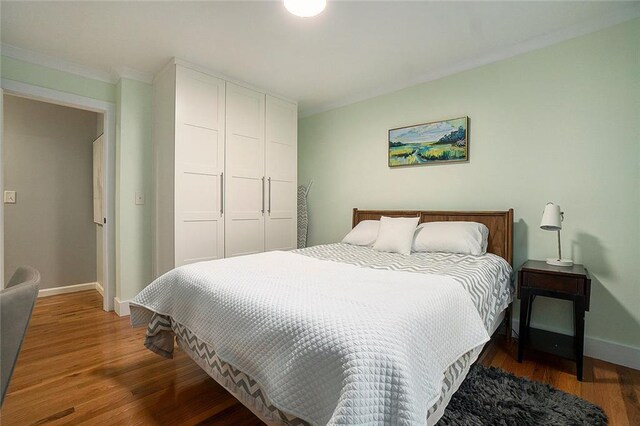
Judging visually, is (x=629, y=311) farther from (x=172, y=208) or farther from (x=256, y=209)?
(x=172, y=208)

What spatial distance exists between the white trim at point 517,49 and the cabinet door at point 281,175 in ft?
2.77

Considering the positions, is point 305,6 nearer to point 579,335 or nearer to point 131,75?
point 131,75

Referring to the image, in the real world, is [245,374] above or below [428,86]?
below

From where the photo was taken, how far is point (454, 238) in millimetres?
2406

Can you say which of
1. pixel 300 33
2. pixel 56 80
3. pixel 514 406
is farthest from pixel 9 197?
pixel 514 406

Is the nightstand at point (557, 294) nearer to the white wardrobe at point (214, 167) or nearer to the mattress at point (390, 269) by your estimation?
the mattress at point (390, 269)

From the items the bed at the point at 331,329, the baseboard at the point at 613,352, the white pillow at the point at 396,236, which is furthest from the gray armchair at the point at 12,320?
the baseboard at the point at 613,352

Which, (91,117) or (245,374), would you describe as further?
(91,117)

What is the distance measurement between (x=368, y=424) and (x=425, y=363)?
0.33 meters

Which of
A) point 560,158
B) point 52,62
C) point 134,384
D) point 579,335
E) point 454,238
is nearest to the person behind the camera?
point 134,384

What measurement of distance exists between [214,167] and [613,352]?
3560mm

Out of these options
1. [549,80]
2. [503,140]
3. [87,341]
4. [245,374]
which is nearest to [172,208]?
[87,341]

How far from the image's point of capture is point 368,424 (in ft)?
2.72

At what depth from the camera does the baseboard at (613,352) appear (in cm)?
202
